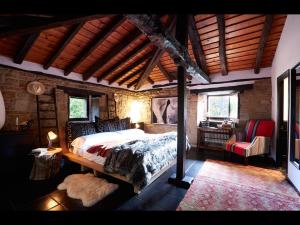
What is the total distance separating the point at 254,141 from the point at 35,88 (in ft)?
18.9

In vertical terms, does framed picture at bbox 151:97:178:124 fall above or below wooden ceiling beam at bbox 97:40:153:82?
below

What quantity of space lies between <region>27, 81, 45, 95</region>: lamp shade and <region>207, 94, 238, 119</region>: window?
18.0 ft

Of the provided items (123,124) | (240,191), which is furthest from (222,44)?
(123,124)

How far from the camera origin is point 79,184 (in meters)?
2.95

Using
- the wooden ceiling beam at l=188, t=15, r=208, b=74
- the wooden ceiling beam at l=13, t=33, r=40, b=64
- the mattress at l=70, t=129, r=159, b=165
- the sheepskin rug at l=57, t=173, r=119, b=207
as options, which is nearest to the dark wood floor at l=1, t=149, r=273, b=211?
the sheepskin rug at l=57, t=173, r=119, b=207

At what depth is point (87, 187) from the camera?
2826 millimetres

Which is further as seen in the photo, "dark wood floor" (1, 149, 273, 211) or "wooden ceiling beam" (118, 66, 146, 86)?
"wooden ceiling beam" (118, 66, 146, 86)

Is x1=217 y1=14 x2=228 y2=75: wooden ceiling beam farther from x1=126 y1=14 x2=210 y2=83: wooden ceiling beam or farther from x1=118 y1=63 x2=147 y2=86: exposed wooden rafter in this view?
x1=118 y1=63 x2=147 y2=86: exposed wooden rafter

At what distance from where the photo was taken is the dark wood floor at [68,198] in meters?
2.34

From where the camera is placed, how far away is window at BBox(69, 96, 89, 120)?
4.73 metres

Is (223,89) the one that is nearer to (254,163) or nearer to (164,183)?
(254,163)

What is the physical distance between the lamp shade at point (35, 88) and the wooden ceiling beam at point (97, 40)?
30.0 inches

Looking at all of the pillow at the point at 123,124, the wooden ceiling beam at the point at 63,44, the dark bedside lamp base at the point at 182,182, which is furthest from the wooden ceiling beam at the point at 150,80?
the dark bedside lamp base at the point at 182,182
